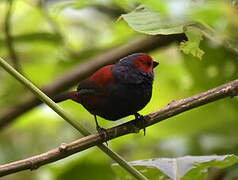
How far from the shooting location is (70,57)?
3.40 m

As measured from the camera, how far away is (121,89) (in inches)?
81.7

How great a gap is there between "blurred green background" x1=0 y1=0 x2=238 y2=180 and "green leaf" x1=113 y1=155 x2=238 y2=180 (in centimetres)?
62

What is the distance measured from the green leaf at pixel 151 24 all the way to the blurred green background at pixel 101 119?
1.72ft

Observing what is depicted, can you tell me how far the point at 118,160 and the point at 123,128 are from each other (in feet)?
1.03

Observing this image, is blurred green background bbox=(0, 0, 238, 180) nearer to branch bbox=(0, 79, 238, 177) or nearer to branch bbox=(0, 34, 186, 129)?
branch bbox=(0, 34, 186, 129)

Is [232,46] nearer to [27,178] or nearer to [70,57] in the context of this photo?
[70,57]

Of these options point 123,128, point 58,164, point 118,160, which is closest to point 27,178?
point 58,164

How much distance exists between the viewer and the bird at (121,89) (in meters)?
2.06

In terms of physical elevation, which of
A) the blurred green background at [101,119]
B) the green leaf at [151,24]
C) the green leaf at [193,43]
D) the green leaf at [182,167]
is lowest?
the blurred green background at [101,119]

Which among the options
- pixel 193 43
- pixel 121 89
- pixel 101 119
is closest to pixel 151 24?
pixel 193 43

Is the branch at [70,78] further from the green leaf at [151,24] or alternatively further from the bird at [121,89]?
the green leaf at [151,24]

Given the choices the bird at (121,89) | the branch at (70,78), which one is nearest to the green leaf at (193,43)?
the bird at (121,89)

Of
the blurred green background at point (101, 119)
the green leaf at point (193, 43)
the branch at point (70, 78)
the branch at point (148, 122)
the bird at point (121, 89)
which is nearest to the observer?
the branch at point (148, 122)

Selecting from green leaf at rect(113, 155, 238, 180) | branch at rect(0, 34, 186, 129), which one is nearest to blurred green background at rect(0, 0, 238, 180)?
branch at rect(0, 34, 186, 129)
